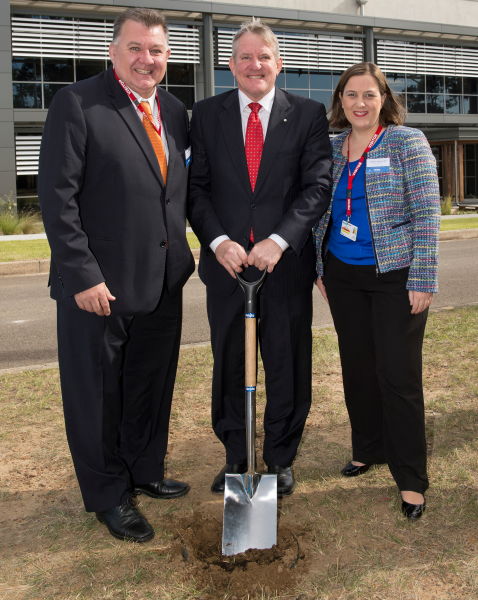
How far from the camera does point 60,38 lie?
20.1 m

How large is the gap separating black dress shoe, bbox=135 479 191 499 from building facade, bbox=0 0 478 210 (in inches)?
760

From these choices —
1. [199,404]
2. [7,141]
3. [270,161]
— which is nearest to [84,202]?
[270,161]

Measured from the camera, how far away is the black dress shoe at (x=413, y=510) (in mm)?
2691

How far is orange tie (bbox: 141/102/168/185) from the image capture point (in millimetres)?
2766

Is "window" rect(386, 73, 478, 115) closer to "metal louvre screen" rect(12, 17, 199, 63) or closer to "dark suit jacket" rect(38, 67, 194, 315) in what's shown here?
"metal louvre screen" rect(12, 17, 199, 63)

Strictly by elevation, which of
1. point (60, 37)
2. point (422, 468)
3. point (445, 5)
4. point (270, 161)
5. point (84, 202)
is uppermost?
point (445, 5)

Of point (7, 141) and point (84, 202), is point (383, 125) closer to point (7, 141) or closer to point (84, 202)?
point (84, 202)

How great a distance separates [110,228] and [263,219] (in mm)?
774

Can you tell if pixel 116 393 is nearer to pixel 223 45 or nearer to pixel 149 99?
pixel 149 99

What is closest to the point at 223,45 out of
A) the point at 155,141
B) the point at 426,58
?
the point at 426,58

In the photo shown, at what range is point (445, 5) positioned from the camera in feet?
87.8

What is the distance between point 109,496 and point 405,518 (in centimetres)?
138

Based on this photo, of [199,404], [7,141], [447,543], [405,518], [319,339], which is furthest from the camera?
[7,141]

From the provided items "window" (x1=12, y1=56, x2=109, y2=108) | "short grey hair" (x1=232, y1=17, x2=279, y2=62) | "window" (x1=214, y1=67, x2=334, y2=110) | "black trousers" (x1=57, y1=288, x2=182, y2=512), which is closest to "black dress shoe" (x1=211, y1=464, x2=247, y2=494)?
"black trousers" (x1=57, y1=288, x2=182, y2=512)
